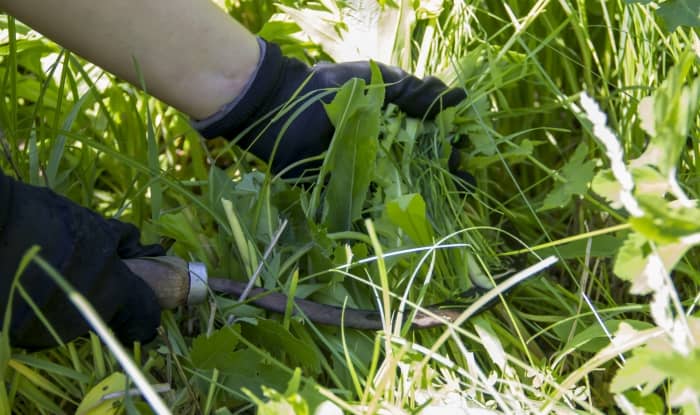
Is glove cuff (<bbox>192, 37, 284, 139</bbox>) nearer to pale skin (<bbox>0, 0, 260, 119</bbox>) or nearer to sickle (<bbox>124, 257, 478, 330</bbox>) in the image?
pale skin (<bbox>0, 0, 260, 119</bbox>)

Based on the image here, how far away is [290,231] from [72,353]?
0.33 metres

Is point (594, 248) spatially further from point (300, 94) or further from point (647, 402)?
point (300, 94)

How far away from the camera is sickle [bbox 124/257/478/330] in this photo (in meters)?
0.96

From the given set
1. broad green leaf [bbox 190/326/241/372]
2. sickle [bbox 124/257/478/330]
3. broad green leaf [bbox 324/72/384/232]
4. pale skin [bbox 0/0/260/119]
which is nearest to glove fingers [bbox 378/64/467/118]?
broad green leaf [bbox 324/72/384/232]

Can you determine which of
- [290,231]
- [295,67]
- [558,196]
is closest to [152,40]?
[295,67]

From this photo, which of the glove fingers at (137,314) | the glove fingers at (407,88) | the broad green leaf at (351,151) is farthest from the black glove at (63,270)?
the glove fingers at (407,88)

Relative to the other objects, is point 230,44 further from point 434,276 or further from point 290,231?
Result: point 434,276

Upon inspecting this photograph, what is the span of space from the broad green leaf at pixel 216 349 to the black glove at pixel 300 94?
1.32 ft

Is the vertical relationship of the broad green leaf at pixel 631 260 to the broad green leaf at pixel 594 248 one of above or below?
above

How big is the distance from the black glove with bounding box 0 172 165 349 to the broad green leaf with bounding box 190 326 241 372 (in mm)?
61

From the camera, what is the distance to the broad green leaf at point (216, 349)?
91 centimetres

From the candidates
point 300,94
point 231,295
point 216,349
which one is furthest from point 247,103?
point 216,349

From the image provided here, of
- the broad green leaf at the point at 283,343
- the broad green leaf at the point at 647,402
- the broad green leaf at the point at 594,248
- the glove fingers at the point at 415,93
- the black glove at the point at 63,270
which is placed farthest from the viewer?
the glove fingers at the point at 415,93

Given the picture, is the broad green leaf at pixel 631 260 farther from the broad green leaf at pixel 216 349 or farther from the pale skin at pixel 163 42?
the pale skin at pixel 163 42
